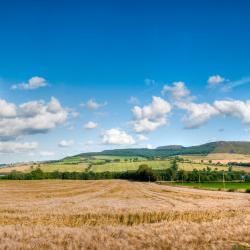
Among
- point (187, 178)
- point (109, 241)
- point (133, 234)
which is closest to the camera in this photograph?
point (109, 241)

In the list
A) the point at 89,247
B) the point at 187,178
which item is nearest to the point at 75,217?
the point at 89,247

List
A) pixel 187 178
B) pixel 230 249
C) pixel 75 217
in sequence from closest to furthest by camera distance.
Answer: pixel 230 249 < pixel 75 217 < pixel 187 178

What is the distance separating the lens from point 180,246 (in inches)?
677

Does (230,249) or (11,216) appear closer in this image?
(230,249)

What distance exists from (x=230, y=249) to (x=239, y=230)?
5.55 meters

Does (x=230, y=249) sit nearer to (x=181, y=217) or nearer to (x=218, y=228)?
(x=218, y=228)

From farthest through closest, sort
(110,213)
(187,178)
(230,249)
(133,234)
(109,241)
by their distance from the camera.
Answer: (187,178) → (110,213) → (133,234) → (109,241) → (230,249)

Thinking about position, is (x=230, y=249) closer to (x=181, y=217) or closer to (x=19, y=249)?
(x=19, y=249)

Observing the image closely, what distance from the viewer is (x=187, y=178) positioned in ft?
588

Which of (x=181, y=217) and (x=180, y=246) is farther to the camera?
(x=181, y=217)

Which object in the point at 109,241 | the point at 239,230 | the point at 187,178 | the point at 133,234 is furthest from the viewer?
Answer: the point at 187,178

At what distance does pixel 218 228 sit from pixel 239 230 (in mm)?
1340

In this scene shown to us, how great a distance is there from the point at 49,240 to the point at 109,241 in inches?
109

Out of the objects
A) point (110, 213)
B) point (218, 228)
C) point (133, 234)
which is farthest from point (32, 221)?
point (218, 228)
